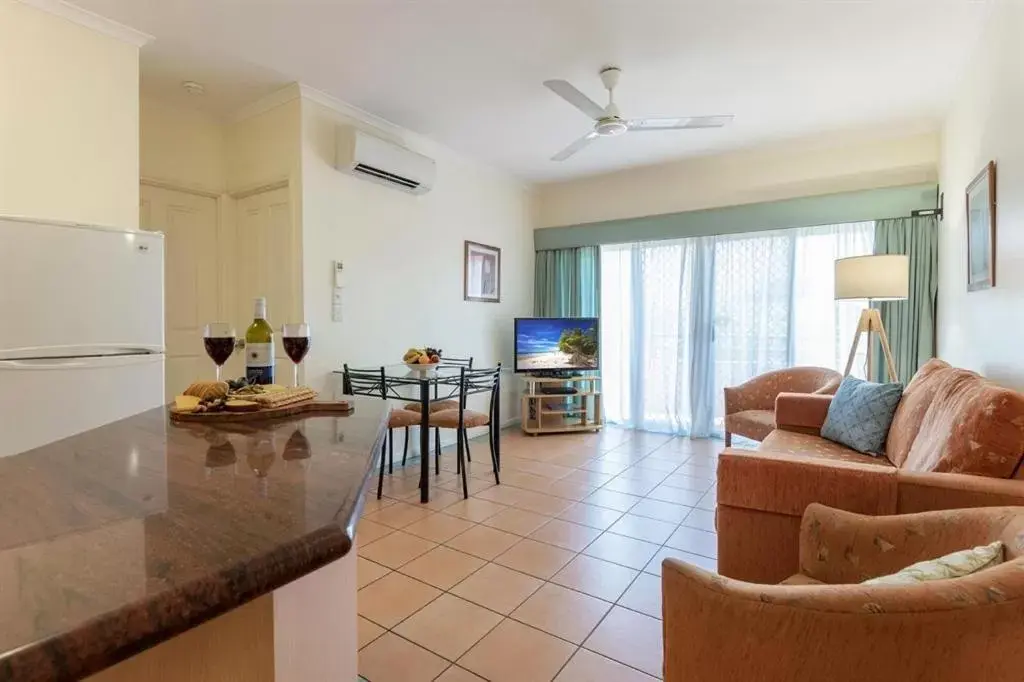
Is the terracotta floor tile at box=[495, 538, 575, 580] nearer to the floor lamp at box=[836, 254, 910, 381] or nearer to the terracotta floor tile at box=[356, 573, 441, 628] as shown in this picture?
the terracotta floor tile at box=[356, 573, 441, 628]

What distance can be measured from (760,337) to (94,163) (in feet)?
15.8

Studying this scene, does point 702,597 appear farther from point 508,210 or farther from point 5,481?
point 508,210

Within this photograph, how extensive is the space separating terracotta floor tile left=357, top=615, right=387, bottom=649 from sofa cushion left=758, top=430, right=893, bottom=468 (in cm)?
188

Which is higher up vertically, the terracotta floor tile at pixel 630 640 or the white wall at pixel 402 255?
the white wall at pixel 402 255

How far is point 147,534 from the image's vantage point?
546 millimetres

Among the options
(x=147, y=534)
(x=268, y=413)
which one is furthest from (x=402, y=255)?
(x=147, y=534)

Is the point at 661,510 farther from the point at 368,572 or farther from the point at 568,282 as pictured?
the point at 568,282

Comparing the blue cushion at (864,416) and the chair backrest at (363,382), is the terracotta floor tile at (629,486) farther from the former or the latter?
the chair backrest at (363,382)

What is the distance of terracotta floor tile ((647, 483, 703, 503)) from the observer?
322 cm

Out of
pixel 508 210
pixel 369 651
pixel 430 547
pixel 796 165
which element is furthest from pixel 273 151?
pixel 796 165

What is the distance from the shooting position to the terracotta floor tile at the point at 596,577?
215 centimetres

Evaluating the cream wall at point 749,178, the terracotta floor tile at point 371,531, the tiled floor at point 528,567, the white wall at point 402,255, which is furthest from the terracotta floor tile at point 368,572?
the cream wall at point 749,178

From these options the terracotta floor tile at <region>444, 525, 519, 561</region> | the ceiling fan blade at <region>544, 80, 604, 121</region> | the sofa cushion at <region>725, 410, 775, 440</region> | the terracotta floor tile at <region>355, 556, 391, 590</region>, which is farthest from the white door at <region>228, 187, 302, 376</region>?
the sofa cushion at <region>725, 410, 775, 440</region>

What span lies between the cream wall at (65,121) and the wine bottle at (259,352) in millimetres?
1817
